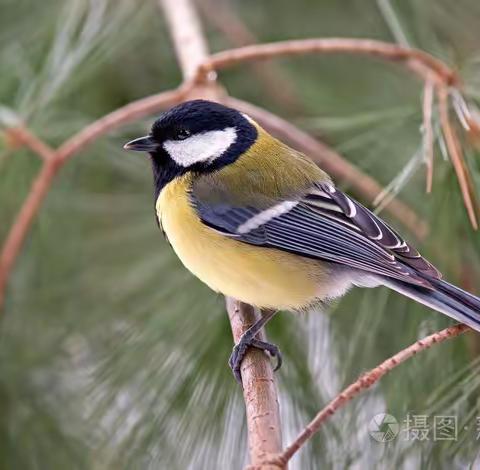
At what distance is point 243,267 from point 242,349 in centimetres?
12

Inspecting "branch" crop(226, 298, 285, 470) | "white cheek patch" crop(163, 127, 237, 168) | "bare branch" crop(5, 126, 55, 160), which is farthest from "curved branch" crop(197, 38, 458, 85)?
"branch" crop(226, 298, 285, 470)

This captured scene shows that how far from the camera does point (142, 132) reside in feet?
5.71

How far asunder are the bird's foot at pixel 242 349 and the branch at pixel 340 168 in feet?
0.99

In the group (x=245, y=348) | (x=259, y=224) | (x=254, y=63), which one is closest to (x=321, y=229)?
(x=259, y=224)

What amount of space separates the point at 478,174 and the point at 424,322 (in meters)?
0.22

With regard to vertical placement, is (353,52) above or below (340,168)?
above

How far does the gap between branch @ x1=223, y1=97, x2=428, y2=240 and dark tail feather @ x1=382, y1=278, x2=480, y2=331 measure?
183 mm

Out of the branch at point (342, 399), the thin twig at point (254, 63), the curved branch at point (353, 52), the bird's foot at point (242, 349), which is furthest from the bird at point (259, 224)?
the thin twig at point (254, 63)

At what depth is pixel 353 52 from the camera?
138cm

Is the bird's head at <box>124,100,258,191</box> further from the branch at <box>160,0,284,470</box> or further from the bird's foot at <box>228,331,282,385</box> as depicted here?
the bird's foot at <box>228,331,282,385</box>

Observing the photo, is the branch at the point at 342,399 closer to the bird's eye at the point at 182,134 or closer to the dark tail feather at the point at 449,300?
the dark tail feather at the point at 449,300

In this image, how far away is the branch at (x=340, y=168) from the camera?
1.38m

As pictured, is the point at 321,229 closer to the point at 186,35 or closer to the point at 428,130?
the point at 428,130

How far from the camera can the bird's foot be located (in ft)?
3.95
